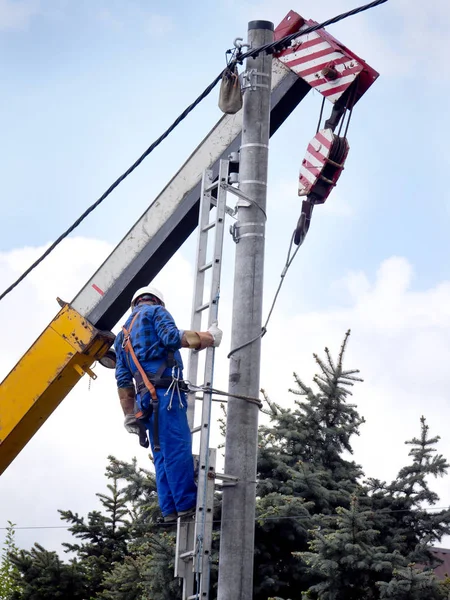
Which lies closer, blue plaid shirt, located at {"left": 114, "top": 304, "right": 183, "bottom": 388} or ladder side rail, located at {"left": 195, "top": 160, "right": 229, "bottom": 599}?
ladder side rail, located at {"left": 195, "top": 160, "right": 229, "bottom": 599}

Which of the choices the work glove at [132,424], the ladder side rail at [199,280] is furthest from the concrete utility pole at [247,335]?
the work glove at [132,424]

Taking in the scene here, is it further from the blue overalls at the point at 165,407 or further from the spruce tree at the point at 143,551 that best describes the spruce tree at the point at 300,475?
the blue overalls at the point at 165,407

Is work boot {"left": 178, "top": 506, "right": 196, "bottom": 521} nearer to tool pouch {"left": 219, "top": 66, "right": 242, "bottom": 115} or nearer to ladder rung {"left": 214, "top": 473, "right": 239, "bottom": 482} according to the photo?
ladder rung {"left": 214, "top": 473, "right": 239, "bottom": 482}

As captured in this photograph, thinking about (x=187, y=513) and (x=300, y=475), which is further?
(x=300, y=475)

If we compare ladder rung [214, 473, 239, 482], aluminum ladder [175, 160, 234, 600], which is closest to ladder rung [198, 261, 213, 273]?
aluminum ladder [175, 160, 234, 600]

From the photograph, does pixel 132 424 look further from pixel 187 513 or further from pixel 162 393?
pixel 187 513

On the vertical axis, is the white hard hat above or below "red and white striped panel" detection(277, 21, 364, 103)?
below

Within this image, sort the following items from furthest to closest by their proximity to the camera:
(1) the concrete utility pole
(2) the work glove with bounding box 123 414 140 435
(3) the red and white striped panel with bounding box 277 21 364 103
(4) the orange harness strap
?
1. (3) the red and white striped panel with bounding box 277 21 364 103
2. (2) the work glove with bounding box 123 414 140 435
3. (4) the orange harness strap
4. (1) the concrete utility pole

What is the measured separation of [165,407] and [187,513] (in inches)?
31.0

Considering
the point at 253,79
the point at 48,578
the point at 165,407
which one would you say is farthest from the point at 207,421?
the point at 48,578

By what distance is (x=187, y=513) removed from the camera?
674 centimetres

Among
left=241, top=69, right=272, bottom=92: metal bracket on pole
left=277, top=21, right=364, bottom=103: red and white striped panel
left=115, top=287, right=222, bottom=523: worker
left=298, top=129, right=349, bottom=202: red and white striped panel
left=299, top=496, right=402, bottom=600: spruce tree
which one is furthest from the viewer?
left=299, top=496, right=402, bottom=600: spruce tree

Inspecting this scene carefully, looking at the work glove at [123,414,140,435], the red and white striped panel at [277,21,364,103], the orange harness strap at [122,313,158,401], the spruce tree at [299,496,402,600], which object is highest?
the red and white striped panel at [277,21,364,103]

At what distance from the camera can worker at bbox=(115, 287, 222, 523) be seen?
6840mm
